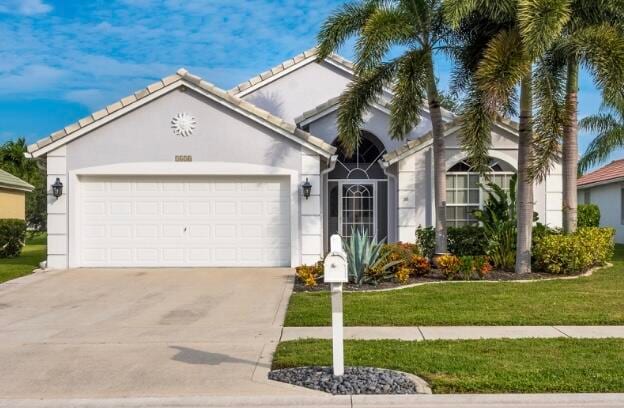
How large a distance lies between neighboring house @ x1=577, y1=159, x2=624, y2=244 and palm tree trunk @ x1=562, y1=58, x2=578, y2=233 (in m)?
12.7

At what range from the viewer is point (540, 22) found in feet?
37.5

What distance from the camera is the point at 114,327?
8875 millimetres

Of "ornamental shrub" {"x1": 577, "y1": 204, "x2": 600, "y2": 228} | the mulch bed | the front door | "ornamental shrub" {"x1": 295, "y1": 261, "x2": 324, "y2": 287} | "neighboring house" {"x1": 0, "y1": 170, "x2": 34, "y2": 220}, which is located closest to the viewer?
the mulch bed

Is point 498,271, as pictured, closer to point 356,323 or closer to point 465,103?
point 465,103

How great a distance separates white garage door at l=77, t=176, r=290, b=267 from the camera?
15320 millimetres

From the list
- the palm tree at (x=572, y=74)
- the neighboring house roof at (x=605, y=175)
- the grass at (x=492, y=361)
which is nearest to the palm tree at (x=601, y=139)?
the neighboring house roof at (x=605, y=175)

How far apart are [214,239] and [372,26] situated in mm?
6297

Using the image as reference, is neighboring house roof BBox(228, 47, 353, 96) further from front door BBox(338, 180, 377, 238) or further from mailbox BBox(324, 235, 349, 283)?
mailbox BBox(324, 235, 349, 283)

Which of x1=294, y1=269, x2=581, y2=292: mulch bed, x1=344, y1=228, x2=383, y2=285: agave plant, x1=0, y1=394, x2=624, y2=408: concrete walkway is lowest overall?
x1=0, y1=394, x2=624, y2=408: concrete walkway

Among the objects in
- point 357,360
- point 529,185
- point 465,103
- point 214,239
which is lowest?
point 357,360

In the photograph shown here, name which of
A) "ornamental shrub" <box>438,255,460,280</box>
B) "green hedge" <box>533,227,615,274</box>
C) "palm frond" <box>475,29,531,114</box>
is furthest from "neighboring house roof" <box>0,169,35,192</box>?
"green hedge" <box>533,227,615,274</box>

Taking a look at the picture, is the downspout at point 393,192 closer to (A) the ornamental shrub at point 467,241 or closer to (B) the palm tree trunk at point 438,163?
(A) the ornamental shrub at point 467,241

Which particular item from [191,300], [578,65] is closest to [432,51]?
[578,65]

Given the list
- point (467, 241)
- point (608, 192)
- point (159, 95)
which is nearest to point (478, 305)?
point (467, 241)
